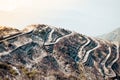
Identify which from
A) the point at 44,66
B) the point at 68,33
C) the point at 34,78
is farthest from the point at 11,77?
the point at 68,33

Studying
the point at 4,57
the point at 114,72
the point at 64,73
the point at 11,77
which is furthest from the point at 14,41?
the point at 114,72

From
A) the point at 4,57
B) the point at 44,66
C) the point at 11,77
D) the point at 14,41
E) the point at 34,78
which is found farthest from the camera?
the point at 14,41

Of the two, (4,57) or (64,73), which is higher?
(4,57)

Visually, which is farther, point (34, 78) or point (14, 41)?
point (14, 41)

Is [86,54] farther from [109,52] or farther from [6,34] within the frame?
[6,34]

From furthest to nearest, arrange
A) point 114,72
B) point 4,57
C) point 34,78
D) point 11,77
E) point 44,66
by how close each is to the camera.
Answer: point 114,72, point 44,66, point 4,57, point 34,78, point 11,77

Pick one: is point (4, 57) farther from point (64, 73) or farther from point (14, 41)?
point (64, 73)

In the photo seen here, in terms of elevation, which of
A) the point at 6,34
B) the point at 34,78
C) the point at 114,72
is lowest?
the point at 114,72
